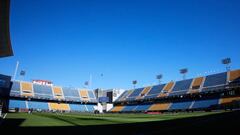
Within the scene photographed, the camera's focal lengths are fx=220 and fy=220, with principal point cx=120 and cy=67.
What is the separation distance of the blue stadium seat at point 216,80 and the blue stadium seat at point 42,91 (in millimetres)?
72476

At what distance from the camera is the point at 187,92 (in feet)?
272

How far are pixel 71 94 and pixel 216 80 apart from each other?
7384cm

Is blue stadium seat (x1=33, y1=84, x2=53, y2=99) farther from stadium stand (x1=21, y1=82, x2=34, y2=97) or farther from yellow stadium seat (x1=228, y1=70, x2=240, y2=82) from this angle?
yellow stadium seat (x1=228, y1=70, x2=240, y2=82)

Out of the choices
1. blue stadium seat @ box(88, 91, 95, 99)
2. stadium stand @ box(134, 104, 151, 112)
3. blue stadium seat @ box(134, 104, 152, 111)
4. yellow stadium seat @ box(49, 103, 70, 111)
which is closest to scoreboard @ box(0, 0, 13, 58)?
blue stadium seat @ box(134, 104, 152, 111)

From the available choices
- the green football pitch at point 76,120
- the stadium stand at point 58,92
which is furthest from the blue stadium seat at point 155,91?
the green football pitch at point 76,120

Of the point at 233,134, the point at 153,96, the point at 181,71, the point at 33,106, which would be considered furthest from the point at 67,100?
A: the point at 233,134

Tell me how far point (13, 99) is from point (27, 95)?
5921mm

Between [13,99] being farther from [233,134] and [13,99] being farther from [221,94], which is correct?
[233,134]

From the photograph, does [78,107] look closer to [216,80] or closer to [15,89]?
[15,89]

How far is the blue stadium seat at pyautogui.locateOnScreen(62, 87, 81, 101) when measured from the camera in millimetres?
116137

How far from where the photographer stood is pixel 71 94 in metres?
120

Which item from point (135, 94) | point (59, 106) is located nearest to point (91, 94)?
point (59, 106)

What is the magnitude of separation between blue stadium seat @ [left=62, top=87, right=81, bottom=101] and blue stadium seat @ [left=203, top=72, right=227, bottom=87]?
66775mm

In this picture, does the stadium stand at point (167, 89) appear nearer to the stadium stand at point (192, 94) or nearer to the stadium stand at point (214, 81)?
the stadium stand at point (192, 94)
